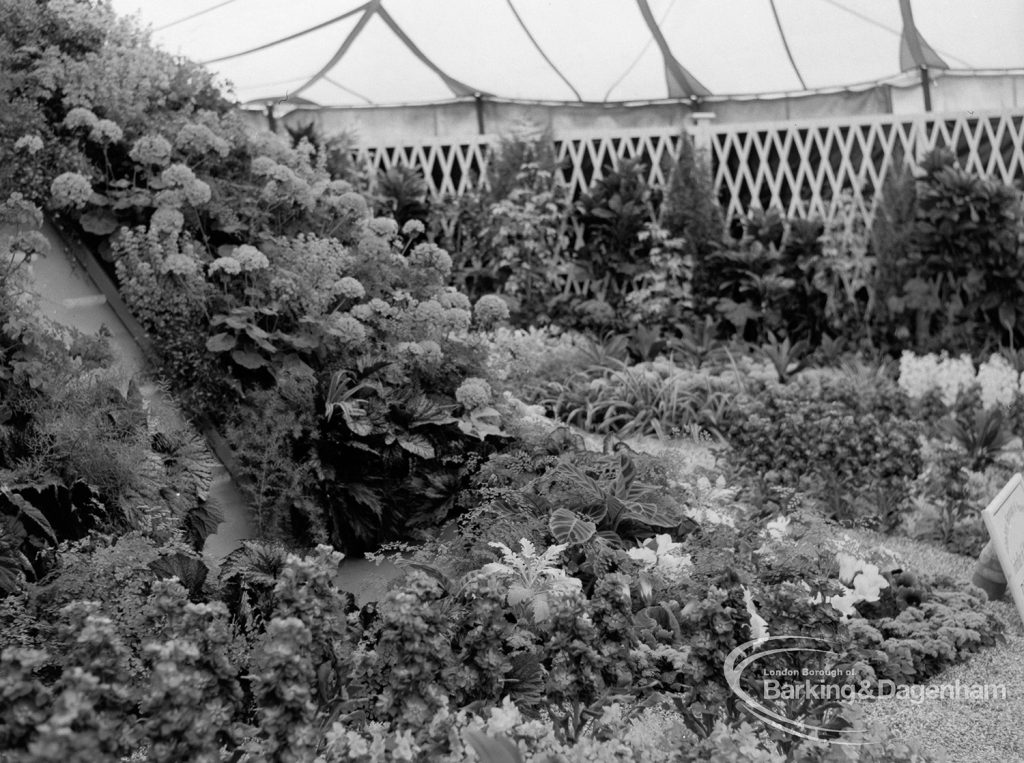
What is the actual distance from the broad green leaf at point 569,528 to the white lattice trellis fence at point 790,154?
5.92 m

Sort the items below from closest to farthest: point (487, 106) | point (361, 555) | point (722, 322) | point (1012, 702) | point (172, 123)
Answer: point (1012, 702) < point (361, 555) < point (172, 123) < point (722, 322) < point (487, 106)

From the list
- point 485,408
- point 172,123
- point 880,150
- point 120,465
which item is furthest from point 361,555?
point 880,150

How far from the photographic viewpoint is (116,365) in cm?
404

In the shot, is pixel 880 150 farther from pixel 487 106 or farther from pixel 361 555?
pixel 361 555

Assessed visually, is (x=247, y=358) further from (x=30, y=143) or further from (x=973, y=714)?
(x=973, y=714)

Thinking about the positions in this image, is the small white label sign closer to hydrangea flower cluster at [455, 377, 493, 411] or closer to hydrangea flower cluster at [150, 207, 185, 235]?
hydrangea flower cluster at [455, 377, 493, 411]

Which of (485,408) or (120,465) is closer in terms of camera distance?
(120,465)

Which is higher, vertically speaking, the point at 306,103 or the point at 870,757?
the point at 306,103

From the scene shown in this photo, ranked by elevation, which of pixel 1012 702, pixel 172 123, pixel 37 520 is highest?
pixel 172 123

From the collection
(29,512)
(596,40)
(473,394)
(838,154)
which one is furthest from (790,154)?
(29,512)

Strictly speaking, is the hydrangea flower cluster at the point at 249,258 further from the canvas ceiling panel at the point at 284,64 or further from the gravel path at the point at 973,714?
the canvas ceiling panel at the point at 284,64

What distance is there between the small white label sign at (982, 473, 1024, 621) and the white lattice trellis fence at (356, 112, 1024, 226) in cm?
568

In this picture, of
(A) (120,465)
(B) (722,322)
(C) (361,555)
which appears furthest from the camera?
(B) (722,322)

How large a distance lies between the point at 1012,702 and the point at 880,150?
274 inches
